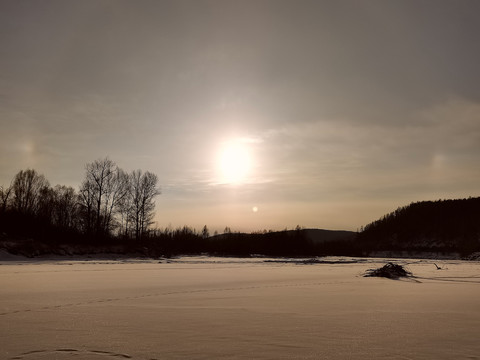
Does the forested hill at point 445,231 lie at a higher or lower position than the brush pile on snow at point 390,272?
higher

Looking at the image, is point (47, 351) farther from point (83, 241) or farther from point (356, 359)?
point (83, 241)

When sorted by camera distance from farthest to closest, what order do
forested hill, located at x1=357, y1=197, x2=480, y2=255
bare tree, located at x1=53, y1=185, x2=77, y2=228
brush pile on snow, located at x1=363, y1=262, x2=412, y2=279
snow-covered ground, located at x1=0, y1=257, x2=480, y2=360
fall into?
forested hill, located at x1=357, y1=197, x2=480, y2=255 → bare tree, located at x1=53, y1=185, x2=77, y2=228 → brush pile on snow, located at x1=363, y1=262, x2=412, y2=279 → snow-covered ground, located at x1=0, y1=257, x2=480, y2=360

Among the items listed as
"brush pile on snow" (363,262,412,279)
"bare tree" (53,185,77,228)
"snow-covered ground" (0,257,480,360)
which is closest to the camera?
"snow-covered ground" (0,257,480,360)

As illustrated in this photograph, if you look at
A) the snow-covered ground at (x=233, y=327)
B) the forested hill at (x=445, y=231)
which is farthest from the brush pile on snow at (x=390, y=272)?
the forested hill at (x=445, y=231)

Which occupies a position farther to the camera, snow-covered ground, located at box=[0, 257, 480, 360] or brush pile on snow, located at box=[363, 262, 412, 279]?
brush pile on snow, located at box=[363, 262, 412, 279]

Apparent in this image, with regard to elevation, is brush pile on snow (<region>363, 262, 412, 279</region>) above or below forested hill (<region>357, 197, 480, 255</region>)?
below

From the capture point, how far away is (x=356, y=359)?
3.64 m

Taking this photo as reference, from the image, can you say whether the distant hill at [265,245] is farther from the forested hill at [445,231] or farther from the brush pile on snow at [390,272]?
the forested hill at [445,231]

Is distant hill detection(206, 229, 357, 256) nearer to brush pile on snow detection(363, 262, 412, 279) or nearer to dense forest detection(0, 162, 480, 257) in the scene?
dense forest detection(0, 162, 480, 257)

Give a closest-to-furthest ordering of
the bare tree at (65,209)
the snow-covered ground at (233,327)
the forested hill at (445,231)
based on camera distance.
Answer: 1. the snow-covered ground at (233,327)
2. the bare tree at (65,209)
3. the forested hill at (445,231)

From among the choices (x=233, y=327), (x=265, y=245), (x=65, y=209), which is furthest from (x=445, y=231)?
(x=233, y=327)

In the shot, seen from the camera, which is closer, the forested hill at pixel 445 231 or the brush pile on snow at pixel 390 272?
the brush pile on snow at pixel 390 272

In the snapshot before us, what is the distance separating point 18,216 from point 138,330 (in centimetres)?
4250

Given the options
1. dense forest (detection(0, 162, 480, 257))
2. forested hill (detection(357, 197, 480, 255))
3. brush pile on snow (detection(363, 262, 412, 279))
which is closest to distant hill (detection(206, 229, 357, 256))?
dense forest (detection(0, 162, 480, 257))
